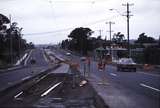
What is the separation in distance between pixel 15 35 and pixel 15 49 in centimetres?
1940

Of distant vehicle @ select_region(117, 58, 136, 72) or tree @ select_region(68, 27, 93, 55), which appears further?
tree @ select_region(68, 27, 93, 55)

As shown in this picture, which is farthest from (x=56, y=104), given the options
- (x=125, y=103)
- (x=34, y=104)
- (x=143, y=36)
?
(x=143, y=36)

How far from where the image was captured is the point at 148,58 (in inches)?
2926

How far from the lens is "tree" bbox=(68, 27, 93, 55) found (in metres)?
176

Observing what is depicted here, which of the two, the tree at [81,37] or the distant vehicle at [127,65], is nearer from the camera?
the distant vehicle at [127,65]

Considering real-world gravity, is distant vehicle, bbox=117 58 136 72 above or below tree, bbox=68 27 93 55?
below

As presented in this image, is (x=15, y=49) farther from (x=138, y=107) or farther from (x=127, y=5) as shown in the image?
(x=138, y=107)

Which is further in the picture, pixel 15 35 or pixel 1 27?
pixel 15 35

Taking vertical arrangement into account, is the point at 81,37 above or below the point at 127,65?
above

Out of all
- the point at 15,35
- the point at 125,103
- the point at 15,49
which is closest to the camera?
the point at 125,103

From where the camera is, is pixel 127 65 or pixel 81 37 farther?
pixel 81 37

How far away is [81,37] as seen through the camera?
17938 cm

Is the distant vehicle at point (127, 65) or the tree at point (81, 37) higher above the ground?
the tree at point (81, 37)

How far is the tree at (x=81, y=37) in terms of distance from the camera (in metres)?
176
